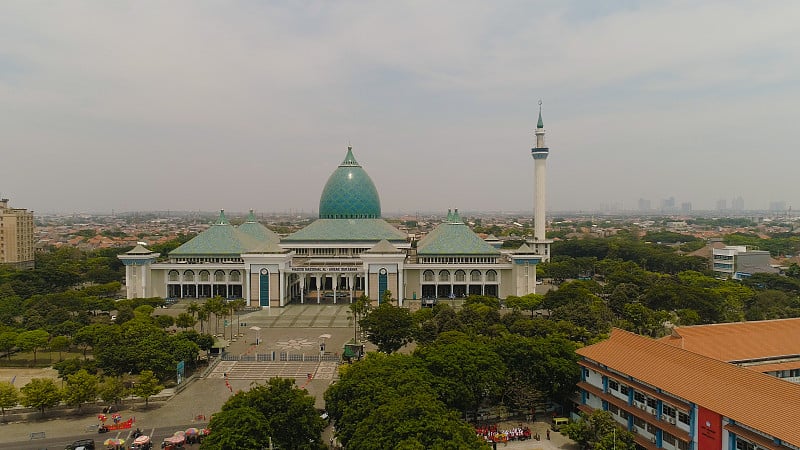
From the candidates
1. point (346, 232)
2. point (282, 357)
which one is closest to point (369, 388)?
point (282, 357)

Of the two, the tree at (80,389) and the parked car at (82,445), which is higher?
the tree at (80,389)

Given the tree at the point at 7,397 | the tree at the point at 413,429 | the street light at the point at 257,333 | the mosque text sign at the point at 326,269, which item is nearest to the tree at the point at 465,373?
the tree at the point at 413,429

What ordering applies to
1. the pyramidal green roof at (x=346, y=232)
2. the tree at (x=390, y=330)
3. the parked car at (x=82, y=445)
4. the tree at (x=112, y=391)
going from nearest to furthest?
the parked car at (x=82, y=445) < the tree at (x=112, y=391) < the tree at (x=390, y=330) < the pyramidal green roof at (x=346, y=232)

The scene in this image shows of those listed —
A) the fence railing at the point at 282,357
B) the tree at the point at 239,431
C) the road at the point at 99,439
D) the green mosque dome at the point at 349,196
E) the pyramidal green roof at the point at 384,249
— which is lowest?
the road at the point at 99,439

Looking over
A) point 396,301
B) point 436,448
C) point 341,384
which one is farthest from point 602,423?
point 396,301

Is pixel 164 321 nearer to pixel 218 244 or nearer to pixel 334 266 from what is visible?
pixel 334 266

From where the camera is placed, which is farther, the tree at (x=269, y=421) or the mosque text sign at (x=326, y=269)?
the mosque text sign at (x=326, y=269)

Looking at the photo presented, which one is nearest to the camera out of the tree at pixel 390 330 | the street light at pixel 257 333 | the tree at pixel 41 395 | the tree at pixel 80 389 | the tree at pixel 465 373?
the tree at pixel 465 373

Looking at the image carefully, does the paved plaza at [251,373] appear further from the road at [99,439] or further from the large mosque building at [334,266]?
the large mosque building at [334,266]
